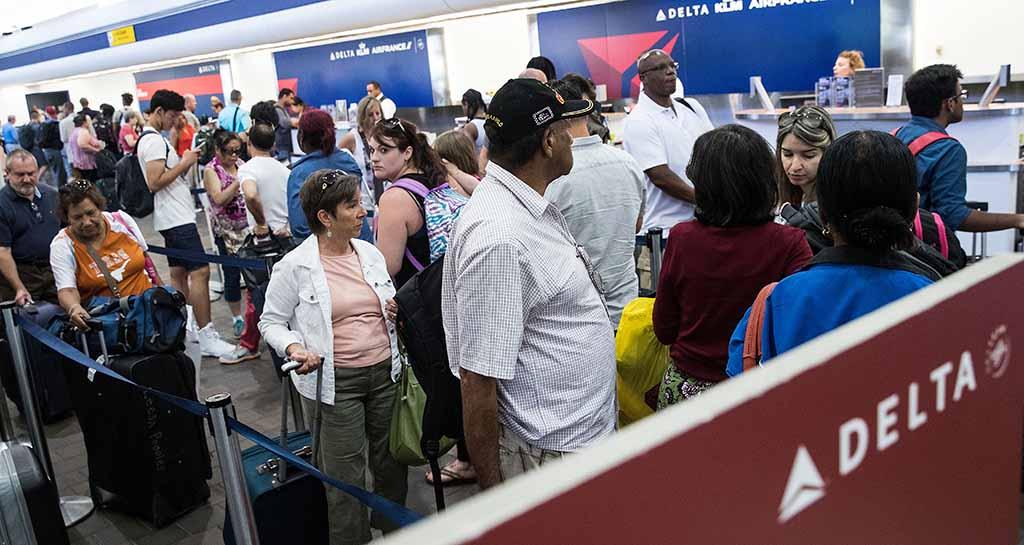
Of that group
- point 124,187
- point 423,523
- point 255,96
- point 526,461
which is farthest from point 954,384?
point 255,96

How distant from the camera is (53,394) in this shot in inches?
200

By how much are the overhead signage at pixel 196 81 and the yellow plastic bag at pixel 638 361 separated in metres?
17.5

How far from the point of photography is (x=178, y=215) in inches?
223

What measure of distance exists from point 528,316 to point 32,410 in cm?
293

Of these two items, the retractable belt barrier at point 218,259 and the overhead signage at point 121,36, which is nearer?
the retractable belt barrier at point 218,259

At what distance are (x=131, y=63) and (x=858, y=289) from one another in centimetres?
1813

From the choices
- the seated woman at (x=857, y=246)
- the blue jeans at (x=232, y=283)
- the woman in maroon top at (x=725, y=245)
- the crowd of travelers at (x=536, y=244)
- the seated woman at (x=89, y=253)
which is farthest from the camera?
the blue jeans at (x=232, y=283)

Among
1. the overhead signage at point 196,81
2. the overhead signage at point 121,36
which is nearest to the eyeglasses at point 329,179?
the overhead signage at point 121,36

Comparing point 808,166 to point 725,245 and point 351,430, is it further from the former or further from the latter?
point 351,430

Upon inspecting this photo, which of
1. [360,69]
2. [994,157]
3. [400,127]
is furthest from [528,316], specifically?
[360,69]

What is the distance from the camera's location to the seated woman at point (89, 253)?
399cm

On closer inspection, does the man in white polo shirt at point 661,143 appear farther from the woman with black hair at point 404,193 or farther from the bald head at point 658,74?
the woman with black hair at point 404,193

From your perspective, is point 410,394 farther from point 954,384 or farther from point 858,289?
point 954,384

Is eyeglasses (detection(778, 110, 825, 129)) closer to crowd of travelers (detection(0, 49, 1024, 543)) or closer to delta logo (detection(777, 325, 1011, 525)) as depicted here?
crowd of travelers (detection(0, 49, 1024, 543))
